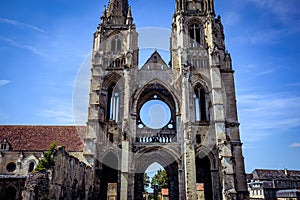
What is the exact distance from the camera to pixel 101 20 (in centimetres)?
2686

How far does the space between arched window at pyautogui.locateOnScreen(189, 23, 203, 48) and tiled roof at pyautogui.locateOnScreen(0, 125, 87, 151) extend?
13731 mm

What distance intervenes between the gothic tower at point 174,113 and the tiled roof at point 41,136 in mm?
4363

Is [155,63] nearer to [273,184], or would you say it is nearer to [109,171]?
[109,171]

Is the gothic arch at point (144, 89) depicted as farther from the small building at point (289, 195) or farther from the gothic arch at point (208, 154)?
the small building at point (289, 195)

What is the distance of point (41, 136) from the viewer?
25.7 m

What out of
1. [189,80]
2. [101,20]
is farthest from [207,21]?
[101,20]

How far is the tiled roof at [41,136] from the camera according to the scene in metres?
24.5

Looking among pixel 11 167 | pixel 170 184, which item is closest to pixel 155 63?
pixel 170 184

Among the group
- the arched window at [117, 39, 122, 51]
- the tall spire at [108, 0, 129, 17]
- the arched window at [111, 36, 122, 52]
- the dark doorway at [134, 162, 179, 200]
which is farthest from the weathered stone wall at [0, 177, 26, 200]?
the tall spire at [108, 0, 129, 17]

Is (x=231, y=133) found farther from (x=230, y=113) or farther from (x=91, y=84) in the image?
(x=91, y=84)

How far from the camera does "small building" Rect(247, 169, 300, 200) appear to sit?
37.3m

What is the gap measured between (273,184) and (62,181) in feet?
116

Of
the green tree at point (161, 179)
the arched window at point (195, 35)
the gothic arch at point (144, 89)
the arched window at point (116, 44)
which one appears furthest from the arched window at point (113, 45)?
the green tree at point (161, 179)

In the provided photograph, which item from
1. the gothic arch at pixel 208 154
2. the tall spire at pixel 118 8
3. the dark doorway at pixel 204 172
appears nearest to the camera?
the gothic arch at pixel 208 154
